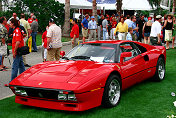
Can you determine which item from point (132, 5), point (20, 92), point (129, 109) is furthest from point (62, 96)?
point (132, 5)

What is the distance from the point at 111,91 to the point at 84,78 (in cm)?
74

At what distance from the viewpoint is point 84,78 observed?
5027mm

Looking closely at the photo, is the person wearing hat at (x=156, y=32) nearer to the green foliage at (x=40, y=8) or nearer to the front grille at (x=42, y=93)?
the front grille at (x=42, y=93)

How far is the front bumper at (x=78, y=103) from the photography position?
484cm

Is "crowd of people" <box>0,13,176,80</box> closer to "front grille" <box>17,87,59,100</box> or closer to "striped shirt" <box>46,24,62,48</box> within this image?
"striped shirt" <box>46,24,62,48</box>

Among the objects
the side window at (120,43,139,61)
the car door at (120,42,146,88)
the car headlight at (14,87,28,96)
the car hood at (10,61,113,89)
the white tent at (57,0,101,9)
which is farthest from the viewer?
the white tent at (57,0,101,9)

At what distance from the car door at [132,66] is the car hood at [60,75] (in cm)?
65

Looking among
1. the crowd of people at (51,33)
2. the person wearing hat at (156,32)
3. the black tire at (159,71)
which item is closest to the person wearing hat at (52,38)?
the crowd of people at (51,33)

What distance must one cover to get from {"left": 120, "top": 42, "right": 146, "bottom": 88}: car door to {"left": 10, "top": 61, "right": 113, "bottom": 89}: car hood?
Answer: 25.5 inches

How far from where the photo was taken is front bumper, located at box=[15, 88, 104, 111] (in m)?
4.84

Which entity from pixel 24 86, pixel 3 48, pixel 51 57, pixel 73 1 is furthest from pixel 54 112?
pixel 73 1

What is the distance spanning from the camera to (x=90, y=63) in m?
5.87

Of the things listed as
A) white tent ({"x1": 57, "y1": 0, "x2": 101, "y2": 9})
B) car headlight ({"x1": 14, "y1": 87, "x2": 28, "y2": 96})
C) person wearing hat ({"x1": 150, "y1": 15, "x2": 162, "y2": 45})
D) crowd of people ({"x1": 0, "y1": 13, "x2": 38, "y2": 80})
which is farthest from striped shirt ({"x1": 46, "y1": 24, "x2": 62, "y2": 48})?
white tent ({"x1": 57, "y1": 0, "x2": 101, "y2": 9})

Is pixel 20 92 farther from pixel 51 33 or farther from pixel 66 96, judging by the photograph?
pixel 51 33
